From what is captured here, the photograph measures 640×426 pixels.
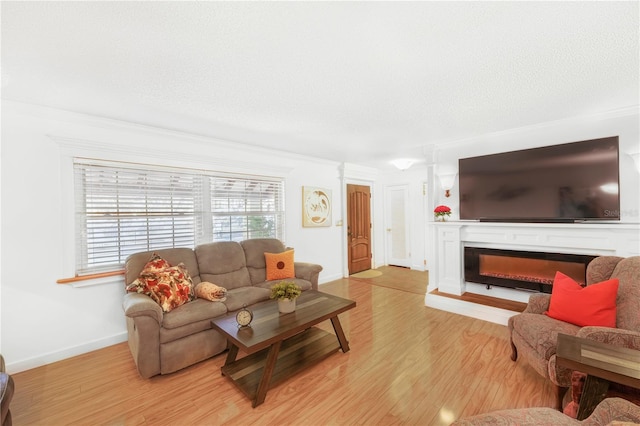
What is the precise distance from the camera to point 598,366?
1327mm

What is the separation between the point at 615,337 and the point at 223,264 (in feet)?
11.2

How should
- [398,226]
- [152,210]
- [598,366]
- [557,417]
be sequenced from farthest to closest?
[398,226] → [152,210] → [598,366] → [557,417]

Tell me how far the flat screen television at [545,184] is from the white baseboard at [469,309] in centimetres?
115

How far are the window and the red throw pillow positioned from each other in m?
3.55

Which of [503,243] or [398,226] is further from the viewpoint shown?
[398,226]

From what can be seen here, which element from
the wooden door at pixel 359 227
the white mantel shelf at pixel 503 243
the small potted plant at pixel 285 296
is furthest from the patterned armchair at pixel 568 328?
the wooden door at pixel 359 227

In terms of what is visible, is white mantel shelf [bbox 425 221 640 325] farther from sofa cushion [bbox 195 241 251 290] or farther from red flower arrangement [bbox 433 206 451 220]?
sofa cushion [bbox 195 241 251 290]

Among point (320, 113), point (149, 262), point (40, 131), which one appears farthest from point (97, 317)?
point (320, 113)

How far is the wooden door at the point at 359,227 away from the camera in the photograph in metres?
5.60

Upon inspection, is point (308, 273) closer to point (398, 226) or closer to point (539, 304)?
point (539, 304)

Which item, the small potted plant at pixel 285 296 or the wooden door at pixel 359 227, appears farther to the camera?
the wooden door at pixel 359 227

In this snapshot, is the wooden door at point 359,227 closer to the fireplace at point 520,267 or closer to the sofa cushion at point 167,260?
the fireplace at point 520,267

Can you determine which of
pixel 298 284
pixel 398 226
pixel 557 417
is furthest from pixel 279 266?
pixel 398 226

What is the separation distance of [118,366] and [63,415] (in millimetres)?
569
